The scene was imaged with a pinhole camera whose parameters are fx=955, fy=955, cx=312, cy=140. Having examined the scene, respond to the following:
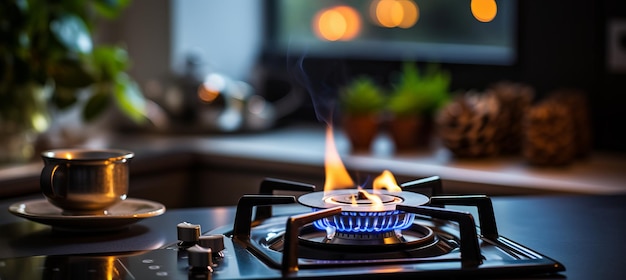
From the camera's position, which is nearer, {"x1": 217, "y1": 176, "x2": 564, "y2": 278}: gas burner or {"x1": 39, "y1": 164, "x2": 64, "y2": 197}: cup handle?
{"x1": 217, "y1": 176, "x2": 564, "y2": 278}: gas burner

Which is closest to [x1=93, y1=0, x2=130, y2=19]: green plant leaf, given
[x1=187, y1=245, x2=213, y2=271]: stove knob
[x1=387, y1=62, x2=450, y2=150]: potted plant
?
[x1=387, y1=62, x2=450, y2=150]: potted plant

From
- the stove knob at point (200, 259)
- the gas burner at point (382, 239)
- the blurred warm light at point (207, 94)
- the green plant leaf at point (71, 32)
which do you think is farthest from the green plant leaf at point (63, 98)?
the stove knob at point (200, 259)

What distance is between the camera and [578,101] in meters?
2.16

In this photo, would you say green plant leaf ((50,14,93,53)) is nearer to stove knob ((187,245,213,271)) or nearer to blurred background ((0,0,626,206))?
blurred background ((0,0,626,206))

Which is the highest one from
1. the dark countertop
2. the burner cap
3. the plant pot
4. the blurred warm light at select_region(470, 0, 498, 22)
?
the blurred warm light at select_region(470, 0, 498, 22)

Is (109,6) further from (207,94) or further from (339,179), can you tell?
(339,179)

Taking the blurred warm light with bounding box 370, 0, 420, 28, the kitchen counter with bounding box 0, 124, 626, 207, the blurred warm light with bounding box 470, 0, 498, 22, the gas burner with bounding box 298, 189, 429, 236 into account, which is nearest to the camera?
the gas burner with bounding box 298, 189, 429, 236

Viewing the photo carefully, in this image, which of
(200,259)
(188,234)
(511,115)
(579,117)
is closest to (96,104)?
(511,115)

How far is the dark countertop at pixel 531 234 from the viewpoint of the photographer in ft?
3.04

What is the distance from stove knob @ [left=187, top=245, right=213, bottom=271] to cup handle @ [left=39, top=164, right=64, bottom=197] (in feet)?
1.00

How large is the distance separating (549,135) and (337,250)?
121cm

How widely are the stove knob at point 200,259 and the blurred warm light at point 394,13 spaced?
1.99 m

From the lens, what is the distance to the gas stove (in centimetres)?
84

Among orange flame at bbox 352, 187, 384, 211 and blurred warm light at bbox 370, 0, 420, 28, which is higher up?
blurred warm light at bbox 370, 0, 420, 28
